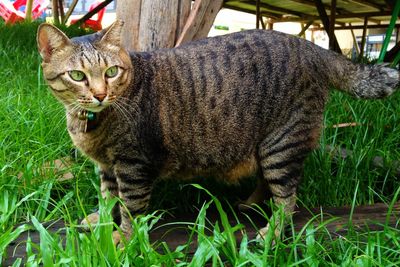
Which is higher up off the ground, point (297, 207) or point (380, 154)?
point (380, 154)

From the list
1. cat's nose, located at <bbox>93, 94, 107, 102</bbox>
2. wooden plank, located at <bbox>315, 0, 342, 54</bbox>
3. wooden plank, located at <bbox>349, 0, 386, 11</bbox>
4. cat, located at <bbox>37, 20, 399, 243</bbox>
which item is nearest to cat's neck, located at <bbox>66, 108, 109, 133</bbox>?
cat, located at <bbox>37, 20, 399, 243</bbox>

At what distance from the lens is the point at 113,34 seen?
1937mm

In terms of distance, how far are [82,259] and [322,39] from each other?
11.1 meters

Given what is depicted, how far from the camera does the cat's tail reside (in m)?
2.16

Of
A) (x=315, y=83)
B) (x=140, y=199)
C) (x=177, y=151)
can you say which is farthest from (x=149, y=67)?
(x=315, y=83)

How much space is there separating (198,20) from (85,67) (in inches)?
40.7

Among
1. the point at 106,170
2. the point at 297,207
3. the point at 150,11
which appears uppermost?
the point at 150,11

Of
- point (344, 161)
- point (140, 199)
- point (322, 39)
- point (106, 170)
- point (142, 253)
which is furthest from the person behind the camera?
point (322, 39)

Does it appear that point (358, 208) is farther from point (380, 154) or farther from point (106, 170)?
point (106, 170)

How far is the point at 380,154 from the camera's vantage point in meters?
2.76

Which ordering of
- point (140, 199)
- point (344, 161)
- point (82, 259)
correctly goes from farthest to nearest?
point (344, 161)
point (140, 199)
point (82, 259)

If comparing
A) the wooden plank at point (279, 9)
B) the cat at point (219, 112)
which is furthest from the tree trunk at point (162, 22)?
the wooden plank at point (279, 9)

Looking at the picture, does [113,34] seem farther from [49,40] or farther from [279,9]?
[279,9]

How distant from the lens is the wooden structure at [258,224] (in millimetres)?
1813
